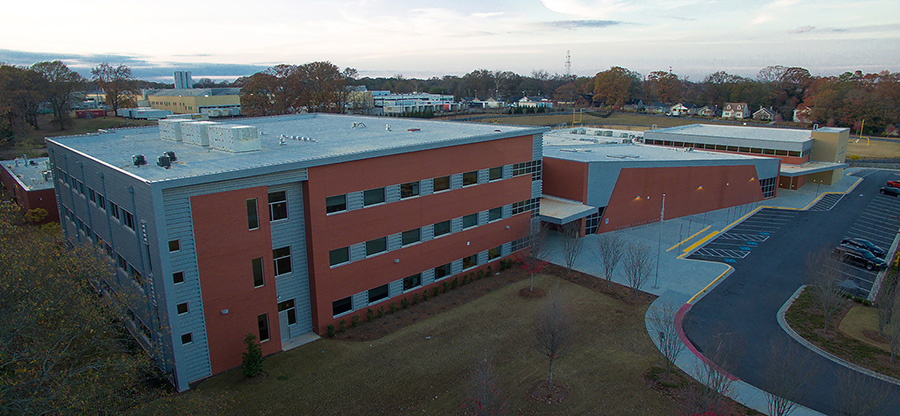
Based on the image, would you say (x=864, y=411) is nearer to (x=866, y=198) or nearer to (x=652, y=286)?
(x=652, y=286)

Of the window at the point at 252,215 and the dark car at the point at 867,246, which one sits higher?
the window at the point at 252,215

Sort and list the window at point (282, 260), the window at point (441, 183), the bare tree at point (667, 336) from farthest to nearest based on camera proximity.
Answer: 1. the window at point (441, 183)
2. the window at point (282, 260)
3. the bare tree at point (667, 336)

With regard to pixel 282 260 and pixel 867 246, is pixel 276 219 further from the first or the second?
pixel 867 246

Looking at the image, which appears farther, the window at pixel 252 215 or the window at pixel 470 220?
the window at pixel 470 220

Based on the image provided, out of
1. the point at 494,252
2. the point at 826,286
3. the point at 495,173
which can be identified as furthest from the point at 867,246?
the point at 495,173

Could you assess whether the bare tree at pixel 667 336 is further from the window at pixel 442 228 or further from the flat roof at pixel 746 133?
the flat roof at pixel 746 133

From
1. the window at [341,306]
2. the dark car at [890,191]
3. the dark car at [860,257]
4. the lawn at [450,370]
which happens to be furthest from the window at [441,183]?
the dark car at [890,191]

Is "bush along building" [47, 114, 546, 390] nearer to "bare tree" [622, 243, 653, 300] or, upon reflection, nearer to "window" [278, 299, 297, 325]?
"window" [278, 299, 297, 325]
